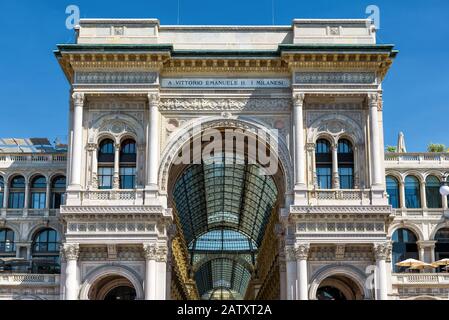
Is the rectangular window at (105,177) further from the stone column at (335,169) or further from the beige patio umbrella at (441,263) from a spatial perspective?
the beige patio umbrella at (441,263)

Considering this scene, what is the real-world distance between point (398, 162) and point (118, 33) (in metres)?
25.9

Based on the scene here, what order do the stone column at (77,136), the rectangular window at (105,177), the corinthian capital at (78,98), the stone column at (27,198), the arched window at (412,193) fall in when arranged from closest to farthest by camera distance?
the stone column at (77,136)
the corinthian capital at (78,98)
the rectangular window at (105,177)
the stone column at (27,198)
the arched window at (412,193)

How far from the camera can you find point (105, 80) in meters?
57.9

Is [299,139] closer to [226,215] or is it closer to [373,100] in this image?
[373,100]

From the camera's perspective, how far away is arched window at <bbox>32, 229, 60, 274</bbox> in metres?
63.0

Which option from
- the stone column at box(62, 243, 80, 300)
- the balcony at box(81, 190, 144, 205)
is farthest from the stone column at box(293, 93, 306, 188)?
the stone column at box(62, 243, 80, 300)

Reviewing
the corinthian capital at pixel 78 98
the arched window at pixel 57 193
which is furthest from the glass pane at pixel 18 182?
the corinthian capital at pixel 78 98

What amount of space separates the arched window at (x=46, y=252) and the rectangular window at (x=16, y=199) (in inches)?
120

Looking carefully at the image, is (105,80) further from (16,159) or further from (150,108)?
(16,159)

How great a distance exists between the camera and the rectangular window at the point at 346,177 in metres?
58.0

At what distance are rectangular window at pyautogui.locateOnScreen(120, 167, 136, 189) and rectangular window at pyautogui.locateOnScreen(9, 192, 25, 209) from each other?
1170cm

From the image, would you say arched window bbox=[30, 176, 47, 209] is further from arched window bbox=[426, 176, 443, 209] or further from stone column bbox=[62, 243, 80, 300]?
arched window bbox=[426, 176, 443, 209]

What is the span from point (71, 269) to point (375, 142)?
2376 cm
